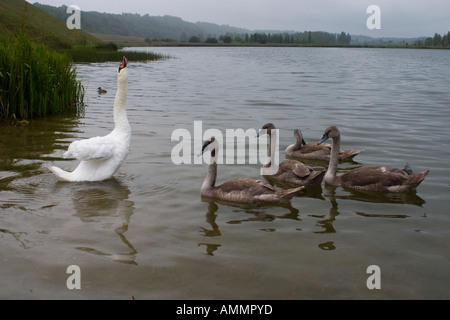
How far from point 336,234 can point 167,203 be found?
9.57ft

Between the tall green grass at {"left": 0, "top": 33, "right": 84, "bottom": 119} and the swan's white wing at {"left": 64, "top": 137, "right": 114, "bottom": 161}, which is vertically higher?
the tall green grass at {"left": 0, "top": 33, "right": 84, "bottom": 119}

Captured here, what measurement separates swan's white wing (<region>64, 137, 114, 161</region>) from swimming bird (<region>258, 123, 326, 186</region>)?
11.5ft

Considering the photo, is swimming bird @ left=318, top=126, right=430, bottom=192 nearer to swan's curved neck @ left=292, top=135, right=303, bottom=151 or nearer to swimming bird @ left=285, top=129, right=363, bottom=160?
swimming bird @ left=285, top=129, right=363, bottom=160

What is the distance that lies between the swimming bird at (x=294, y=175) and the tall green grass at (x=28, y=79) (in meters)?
8.14

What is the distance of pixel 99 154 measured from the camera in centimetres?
863

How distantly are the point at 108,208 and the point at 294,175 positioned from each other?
3.93 meters

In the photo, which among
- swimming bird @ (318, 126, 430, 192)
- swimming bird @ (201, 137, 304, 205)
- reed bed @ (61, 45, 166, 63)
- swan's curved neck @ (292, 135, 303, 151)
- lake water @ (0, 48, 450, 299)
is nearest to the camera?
lake water @ (0, 48, 450, 299)

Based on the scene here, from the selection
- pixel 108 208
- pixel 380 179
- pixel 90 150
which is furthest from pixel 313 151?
pixel 108 208

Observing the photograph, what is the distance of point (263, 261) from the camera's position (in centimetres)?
595

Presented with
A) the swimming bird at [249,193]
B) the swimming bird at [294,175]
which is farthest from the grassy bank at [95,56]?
the swimming bird at [249,193]

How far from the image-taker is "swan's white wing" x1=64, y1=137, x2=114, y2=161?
8.53m

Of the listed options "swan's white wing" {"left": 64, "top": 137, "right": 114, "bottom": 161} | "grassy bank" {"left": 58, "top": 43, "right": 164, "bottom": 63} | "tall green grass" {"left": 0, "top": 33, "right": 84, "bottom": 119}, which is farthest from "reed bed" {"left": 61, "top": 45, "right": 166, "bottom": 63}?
"swan's white wing" {"left": 64, "top": 137, "right": 114, "bottom": 161}
